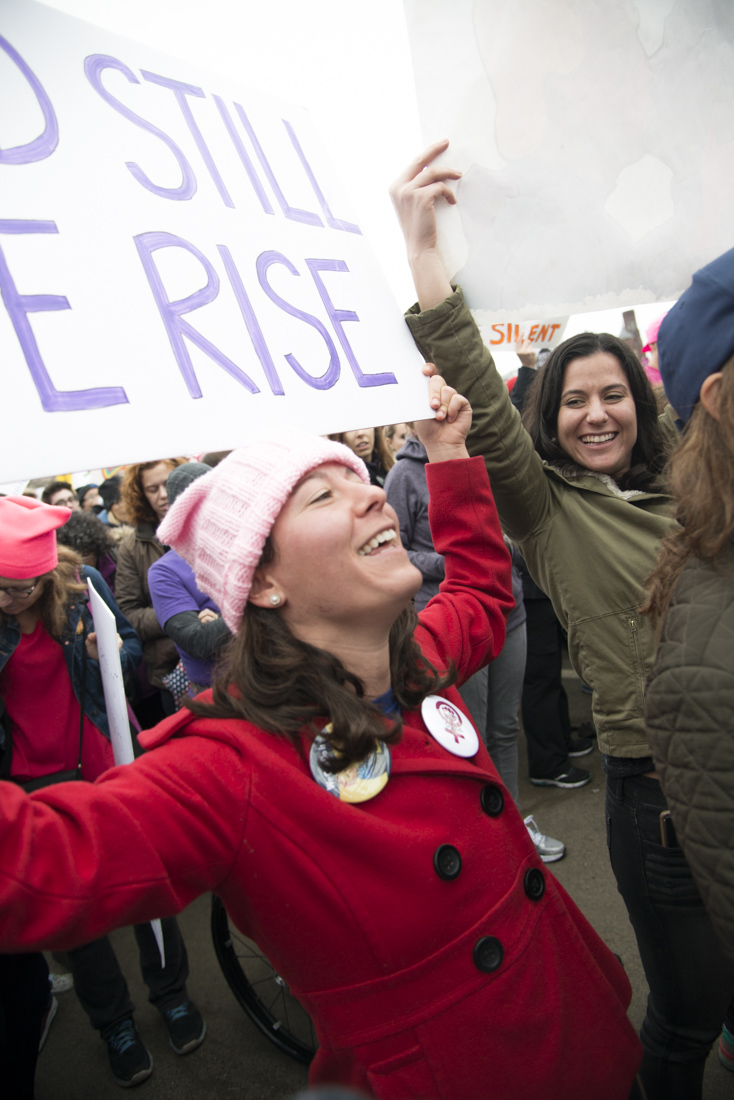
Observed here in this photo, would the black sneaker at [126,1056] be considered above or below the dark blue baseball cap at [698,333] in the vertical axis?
below

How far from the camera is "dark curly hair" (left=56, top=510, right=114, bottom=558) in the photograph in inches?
150

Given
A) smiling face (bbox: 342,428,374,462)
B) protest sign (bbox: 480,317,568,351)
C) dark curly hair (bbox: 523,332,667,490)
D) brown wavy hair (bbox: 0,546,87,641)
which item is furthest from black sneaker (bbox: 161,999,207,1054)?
smiling face (bbox: 342,428,374,462)

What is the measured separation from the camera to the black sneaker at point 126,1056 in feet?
8.46

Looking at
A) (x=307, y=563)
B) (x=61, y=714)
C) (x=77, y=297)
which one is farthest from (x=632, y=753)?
(x=61, y=714)

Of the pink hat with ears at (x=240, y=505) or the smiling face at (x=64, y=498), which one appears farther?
the smiling face at (x=64, y=498)

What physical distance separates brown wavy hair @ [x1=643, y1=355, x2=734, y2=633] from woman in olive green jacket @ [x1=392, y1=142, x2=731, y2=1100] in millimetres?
496

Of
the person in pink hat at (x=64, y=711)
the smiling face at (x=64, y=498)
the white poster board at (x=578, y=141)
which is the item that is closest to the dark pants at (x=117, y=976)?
the person in pink hat at (x=64, y=711)

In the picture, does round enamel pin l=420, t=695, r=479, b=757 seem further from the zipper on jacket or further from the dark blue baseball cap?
the dark blue baseball cap

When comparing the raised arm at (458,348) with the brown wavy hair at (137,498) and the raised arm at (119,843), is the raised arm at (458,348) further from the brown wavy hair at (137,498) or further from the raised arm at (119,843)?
the brown wavy hair at (137,498)

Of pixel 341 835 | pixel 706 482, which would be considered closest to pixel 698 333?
pixel 706 482

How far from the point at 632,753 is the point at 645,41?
1658mm

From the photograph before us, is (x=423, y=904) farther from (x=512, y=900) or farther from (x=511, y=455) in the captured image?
(x=511, y=455)

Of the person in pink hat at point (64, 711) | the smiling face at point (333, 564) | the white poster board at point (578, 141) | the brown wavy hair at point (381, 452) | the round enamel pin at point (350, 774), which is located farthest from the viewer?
the brown wavy hair at point (381, 452)

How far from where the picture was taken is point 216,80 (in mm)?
1440
